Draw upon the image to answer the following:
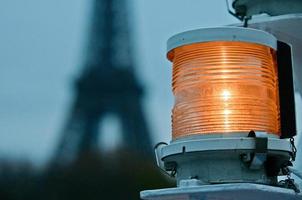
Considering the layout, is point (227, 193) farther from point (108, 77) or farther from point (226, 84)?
point (108, 77)

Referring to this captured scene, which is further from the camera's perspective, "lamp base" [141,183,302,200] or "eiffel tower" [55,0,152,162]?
"eiffel tower" [55,0,152,162]

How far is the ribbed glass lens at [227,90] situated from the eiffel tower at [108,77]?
12817 millimetres

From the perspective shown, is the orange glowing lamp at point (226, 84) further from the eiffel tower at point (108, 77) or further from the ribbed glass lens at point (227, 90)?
the eiffel tower at point (108, 77)

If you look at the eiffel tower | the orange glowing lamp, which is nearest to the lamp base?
the orange glowing lamp

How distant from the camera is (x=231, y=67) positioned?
2.70 feet

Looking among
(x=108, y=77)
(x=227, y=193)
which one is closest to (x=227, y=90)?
(x=227, y=193)

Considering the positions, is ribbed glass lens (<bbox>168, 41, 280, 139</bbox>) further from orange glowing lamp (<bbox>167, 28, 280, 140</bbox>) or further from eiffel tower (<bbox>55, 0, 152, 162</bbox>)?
eiffel tower (<bbox>55, 0, 152, 162</bbox>)

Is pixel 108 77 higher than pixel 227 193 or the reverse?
higher

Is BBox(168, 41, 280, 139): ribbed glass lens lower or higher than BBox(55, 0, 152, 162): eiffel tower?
lower

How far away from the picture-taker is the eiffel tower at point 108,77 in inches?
555

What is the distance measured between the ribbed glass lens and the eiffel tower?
42.0ft

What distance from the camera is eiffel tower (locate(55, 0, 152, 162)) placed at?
14086 mm

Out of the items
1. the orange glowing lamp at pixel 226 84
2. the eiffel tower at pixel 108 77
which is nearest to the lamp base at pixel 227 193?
the orange glowing lamp at pixel 226 84

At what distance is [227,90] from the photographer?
32.4 inches
